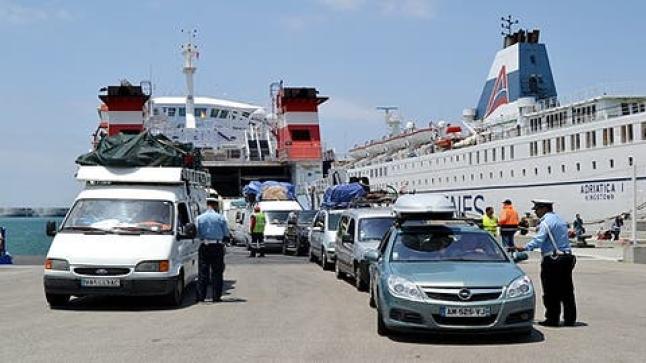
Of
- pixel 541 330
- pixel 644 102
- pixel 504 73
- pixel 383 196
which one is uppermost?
pixel 504 73

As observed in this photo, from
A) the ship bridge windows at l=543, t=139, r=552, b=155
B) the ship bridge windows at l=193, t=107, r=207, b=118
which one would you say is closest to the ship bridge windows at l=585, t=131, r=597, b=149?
the ship bridge windows at l=543, t=139, r=552, b=155

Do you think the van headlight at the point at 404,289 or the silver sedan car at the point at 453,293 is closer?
the silver sedan car at the point at 453,293

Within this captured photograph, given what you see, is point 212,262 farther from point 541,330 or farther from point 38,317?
point 541,330

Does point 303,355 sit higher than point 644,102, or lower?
lower

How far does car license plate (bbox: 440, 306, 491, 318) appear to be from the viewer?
28.5 ft

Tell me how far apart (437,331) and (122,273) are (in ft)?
17.2

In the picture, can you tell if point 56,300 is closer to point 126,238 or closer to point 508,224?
point 126,238

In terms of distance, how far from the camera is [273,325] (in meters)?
10.7

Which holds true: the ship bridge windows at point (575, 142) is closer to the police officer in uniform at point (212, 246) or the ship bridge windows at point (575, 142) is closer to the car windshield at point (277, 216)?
the car windshield at point (277, 216)

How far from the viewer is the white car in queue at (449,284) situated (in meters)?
8.73

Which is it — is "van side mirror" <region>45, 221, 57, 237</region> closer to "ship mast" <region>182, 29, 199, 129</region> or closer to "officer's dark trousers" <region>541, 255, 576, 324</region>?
"officer's dark trousers" <region>541, 255, 576, 324</region>

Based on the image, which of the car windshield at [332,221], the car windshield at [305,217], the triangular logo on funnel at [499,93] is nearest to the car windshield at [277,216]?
the car windshield at [305,217]

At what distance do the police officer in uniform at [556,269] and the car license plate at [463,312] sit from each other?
1.87 m

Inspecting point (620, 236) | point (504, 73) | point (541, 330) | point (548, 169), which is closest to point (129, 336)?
point (541, 330)
